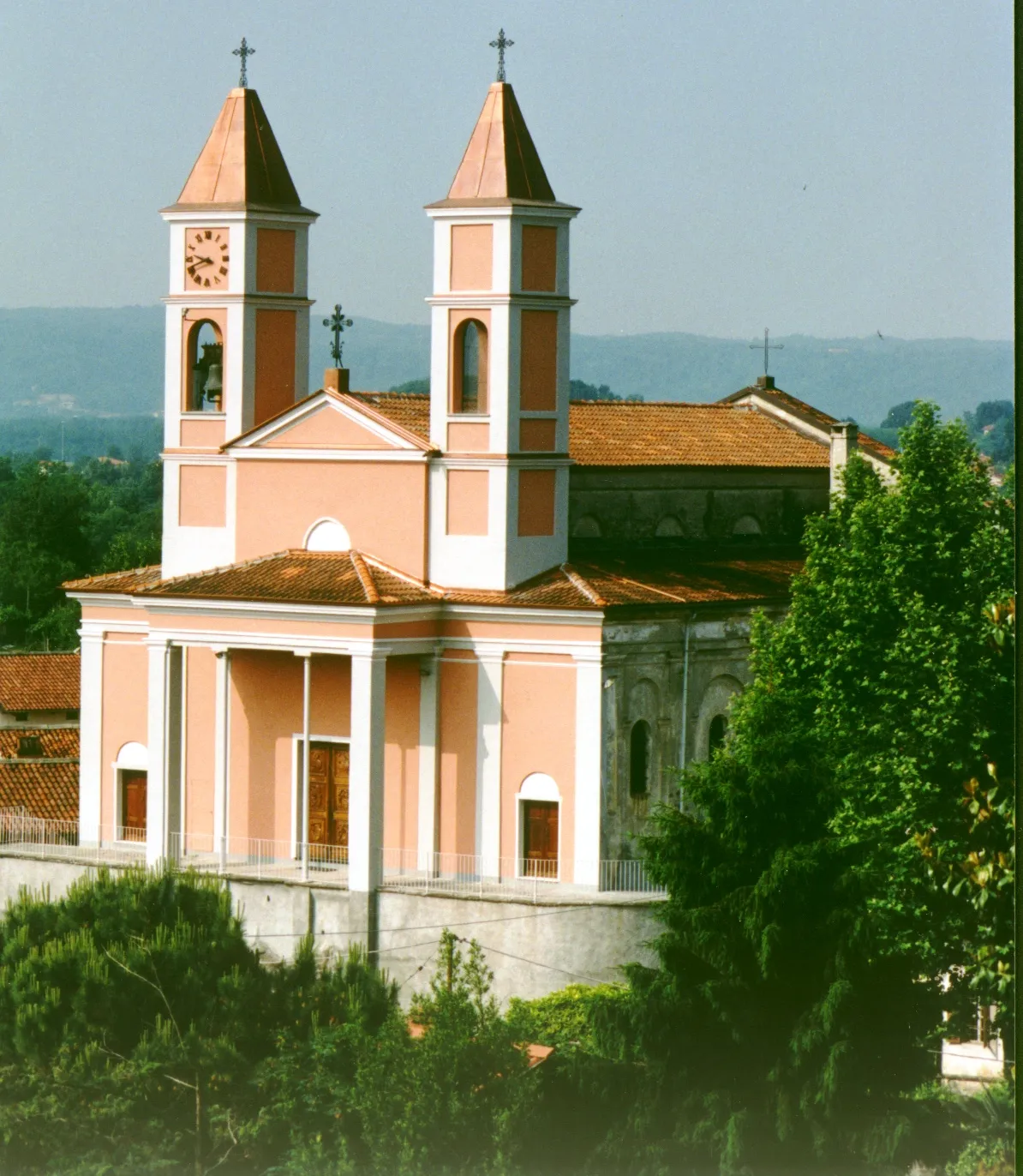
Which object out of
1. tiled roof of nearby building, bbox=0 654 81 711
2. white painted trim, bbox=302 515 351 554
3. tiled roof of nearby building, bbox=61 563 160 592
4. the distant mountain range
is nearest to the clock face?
the distant mountain range

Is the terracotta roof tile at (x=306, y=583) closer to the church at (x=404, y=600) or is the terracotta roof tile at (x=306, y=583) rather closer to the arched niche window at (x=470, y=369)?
the church at (x=404, y=600)

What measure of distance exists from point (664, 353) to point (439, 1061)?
11.5 metres

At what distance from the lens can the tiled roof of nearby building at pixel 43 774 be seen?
36.5 metres

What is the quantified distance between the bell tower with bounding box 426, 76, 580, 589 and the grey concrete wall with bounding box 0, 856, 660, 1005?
4180 millimetres

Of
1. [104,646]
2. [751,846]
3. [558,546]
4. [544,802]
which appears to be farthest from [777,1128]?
[104,646]

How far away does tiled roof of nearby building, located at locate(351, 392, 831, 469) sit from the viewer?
34562 mm

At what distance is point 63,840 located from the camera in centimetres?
3572

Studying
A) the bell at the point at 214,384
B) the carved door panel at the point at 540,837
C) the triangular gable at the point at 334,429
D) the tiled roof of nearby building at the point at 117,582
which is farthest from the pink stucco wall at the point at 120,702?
the carved door panel at the point at 540,837

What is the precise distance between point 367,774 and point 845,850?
7.07 m

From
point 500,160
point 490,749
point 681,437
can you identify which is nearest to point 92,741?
point 490,749

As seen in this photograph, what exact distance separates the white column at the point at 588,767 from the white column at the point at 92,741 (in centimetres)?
715

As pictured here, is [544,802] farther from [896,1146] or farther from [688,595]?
[896,1146]

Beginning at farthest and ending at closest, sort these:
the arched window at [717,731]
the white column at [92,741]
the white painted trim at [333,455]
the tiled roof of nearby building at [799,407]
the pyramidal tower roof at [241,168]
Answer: the tiled roof of nearby building at [799,407] < the white column at [92,741] < the pyramidal tower roof at [241,168] < the arched window at [717,731] < the white painted trim at [333,455]

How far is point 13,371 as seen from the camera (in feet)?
112
